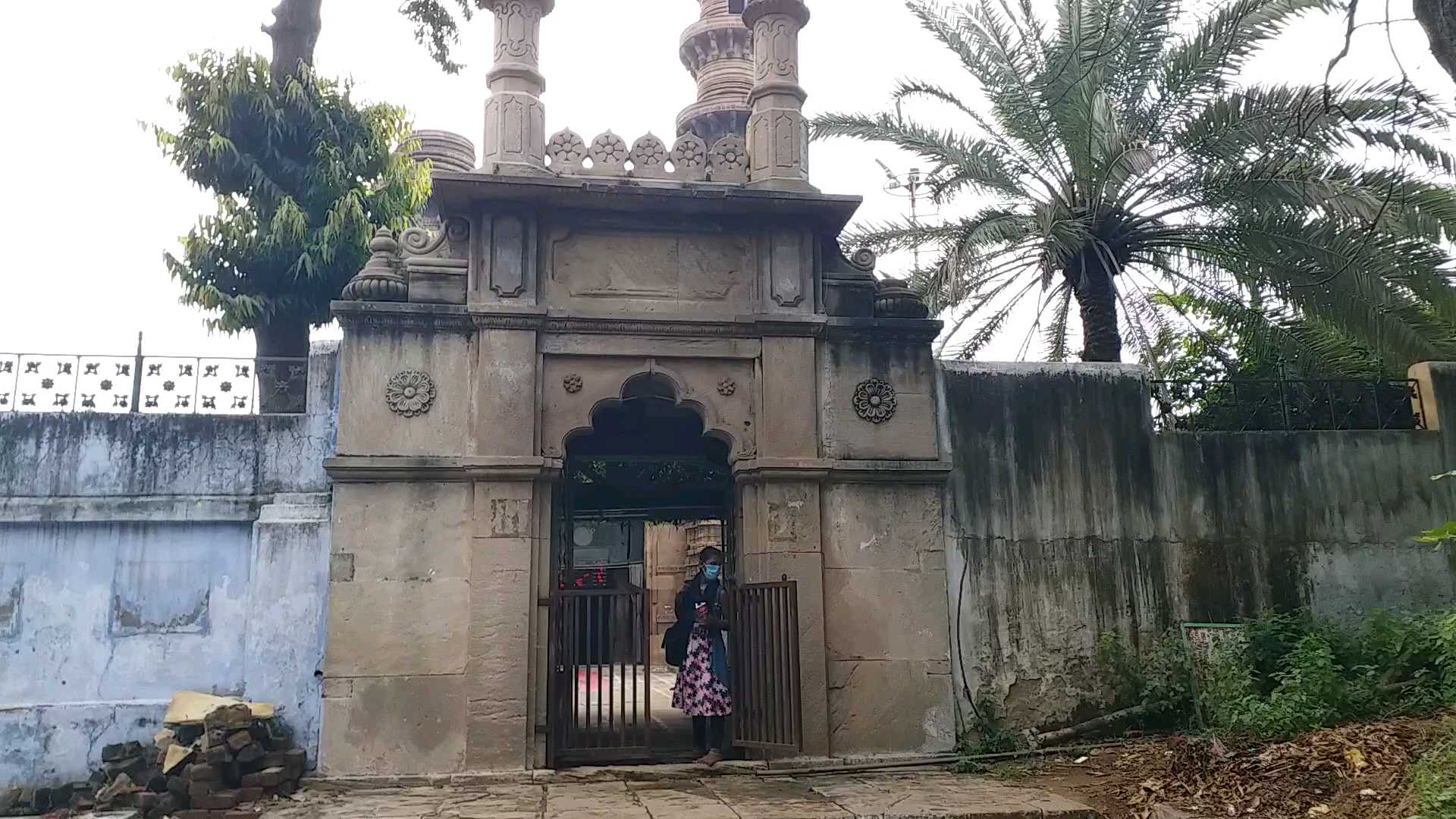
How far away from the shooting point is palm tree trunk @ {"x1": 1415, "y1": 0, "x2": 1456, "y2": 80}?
18.6 ft

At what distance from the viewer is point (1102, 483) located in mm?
8758

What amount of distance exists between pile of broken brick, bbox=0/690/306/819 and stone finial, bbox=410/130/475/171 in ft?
36.8

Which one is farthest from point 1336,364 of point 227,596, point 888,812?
point 227,596

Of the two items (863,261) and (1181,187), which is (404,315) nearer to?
(863,261)

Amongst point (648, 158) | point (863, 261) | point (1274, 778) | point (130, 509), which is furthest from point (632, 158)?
point (1274, 778)

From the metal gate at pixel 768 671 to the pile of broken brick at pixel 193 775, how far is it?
3083 millimetres

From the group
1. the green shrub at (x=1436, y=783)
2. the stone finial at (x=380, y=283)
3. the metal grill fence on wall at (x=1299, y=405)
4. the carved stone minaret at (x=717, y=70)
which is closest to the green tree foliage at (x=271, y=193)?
the stone finial at (x=380, y=283)

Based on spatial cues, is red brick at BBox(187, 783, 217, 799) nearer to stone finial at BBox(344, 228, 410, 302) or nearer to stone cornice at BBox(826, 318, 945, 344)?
stone finial at BBox(344, 228, 410, 302)

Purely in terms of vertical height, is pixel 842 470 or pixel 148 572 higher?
pixel 842 470

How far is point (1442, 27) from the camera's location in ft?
18.7

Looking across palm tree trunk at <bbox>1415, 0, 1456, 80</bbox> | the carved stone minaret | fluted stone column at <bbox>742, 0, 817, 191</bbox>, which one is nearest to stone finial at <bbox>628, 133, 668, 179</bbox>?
fluted stone column at <bbox>742, 0, 817, 191</bbox>

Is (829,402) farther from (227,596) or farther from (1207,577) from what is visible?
(227,596)

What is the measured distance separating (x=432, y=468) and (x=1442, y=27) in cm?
676

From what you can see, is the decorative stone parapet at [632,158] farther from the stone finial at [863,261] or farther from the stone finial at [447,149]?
the stone finial at [447,149]
